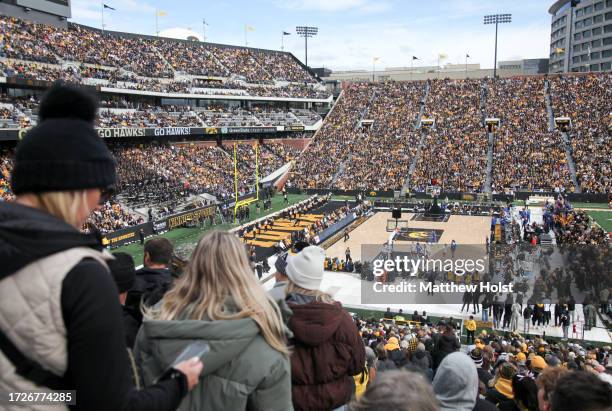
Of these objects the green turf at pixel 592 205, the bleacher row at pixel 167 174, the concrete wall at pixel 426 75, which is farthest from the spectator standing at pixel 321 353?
the concrete wall at pixel 426 75

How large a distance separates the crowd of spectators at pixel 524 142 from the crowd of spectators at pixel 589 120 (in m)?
1.36

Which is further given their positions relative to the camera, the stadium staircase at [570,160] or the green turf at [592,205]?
the stadium staircase at [570,160]

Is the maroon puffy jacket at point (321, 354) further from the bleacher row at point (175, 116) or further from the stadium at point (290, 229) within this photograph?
the bleacher row at point (175, 116)

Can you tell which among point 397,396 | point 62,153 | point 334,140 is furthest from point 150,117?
point 397,396

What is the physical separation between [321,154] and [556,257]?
34627 millimetres

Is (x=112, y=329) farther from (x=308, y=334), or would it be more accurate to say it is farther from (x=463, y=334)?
(x=463, y=334)

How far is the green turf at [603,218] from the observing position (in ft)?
96.1

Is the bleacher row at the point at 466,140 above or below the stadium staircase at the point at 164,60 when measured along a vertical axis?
below

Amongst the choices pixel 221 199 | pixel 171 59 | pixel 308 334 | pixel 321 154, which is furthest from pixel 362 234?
pixel 171 59

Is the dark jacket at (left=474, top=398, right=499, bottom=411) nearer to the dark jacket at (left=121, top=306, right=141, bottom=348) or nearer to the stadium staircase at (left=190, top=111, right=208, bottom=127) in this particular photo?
the dark jacket at (left=121, top=306, right=141, bottom=348)

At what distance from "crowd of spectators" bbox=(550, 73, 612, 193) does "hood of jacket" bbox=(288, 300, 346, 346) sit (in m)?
41.5

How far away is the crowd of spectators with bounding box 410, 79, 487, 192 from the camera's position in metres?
43.2

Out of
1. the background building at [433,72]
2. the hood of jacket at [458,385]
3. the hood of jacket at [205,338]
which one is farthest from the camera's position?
the background building at [433,72]

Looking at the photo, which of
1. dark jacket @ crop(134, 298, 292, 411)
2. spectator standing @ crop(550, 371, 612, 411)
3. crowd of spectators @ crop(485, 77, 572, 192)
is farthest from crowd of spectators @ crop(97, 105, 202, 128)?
spectator standing @ crop(550, 371, 612, 411)
